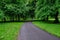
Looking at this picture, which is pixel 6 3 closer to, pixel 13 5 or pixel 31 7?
pixel 13 5

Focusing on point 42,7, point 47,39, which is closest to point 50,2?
point 42,7

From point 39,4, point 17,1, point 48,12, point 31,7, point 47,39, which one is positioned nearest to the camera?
point 47,39

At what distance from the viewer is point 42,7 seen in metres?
32.4

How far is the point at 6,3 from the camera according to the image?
137 feet

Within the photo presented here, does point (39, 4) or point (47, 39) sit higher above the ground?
point (39, 4)

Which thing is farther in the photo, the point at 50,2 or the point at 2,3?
the point at 2,3

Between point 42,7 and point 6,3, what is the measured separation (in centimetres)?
1240

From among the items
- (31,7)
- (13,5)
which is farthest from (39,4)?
(31,7)

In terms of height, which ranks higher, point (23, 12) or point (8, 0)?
point (8, 0)

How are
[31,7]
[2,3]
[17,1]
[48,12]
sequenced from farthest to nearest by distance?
[31,7] → [17,1] → [2,3] → [48,12]

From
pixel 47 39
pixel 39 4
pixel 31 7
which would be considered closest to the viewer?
pixel 47 39

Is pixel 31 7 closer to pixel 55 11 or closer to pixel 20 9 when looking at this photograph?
pixel 20 9

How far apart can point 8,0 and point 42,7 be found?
13.2 metres

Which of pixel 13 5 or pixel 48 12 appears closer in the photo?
pixel 48 12
